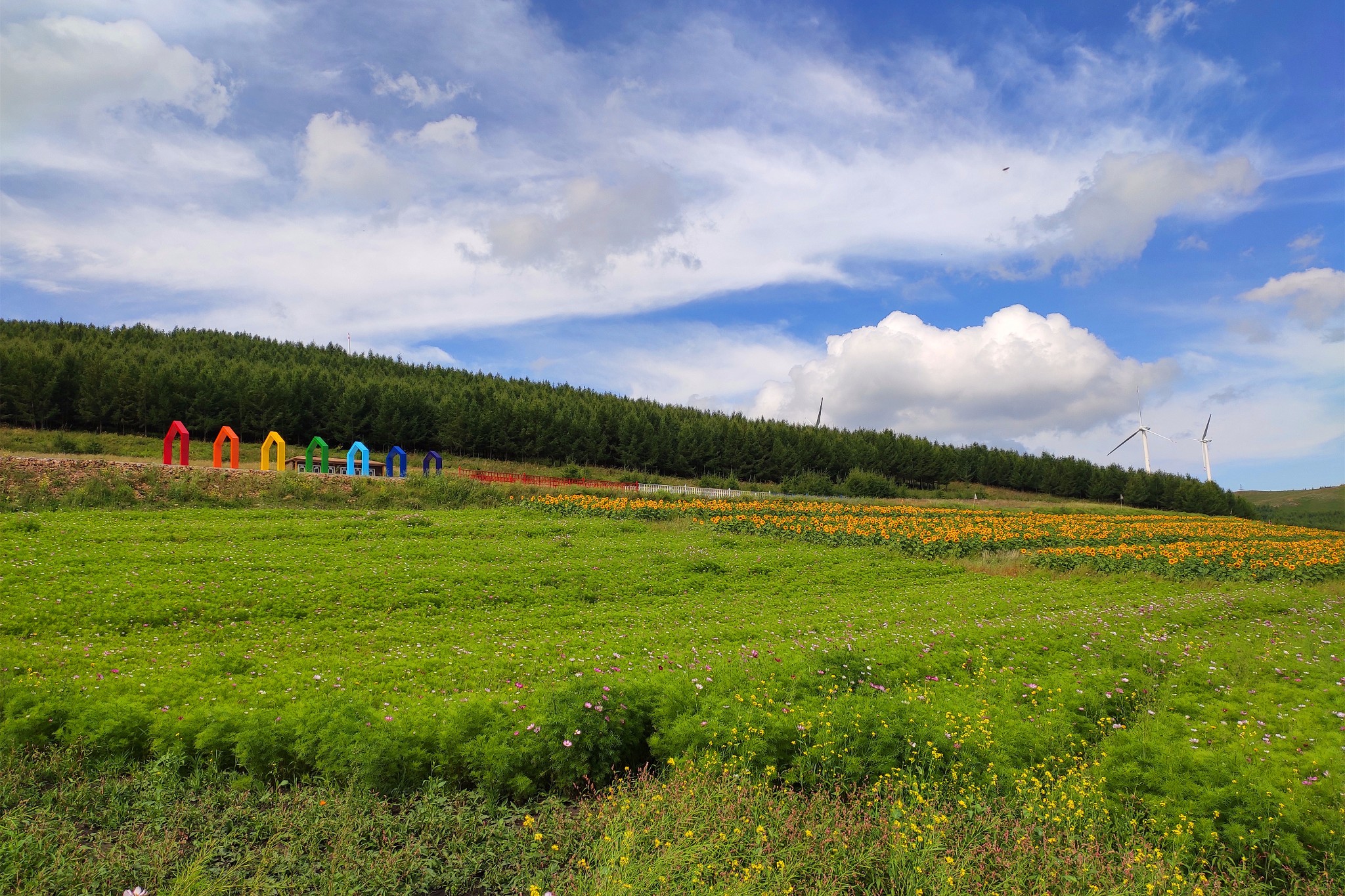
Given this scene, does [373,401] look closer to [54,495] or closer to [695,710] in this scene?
[54,495]

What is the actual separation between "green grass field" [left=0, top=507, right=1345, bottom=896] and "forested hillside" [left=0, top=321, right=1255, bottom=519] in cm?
7666

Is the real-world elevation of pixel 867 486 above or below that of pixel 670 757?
above

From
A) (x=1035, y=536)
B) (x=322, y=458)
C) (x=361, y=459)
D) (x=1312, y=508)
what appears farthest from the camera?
(x=1312, y=508)

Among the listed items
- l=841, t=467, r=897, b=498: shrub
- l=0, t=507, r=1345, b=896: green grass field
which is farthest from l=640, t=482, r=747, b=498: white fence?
l=841, t=467, r=897, b=498: shrub

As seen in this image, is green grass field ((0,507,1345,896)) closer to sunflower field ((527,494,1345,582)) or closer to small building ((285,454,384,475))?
sunflower field ((527,494,1345,582))

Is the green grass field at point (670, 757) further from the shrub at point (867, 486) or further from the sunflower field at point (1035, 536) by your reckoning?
the shrub at point (867, 486)

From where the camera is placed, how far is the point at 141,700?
9.29m

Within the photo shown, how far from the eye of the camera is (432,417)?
97062mm

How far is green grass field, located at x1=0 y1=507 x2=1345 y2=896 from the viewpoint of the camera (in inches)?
246

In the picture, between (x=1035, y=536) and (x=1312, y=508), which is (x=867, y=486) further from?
(x=1312, y=508)

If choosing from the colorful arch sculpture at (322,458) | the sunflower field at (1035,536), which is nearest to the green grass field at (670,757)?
the sunflower field at (1035,536)

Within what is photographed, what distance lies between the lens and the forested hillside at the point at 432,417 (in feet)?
246

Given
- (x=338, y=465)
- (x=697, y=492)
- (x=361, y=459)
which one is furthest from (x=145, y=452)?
(x=697, y=492)

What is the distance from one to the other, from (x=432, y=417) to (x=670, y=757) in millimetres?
95847
